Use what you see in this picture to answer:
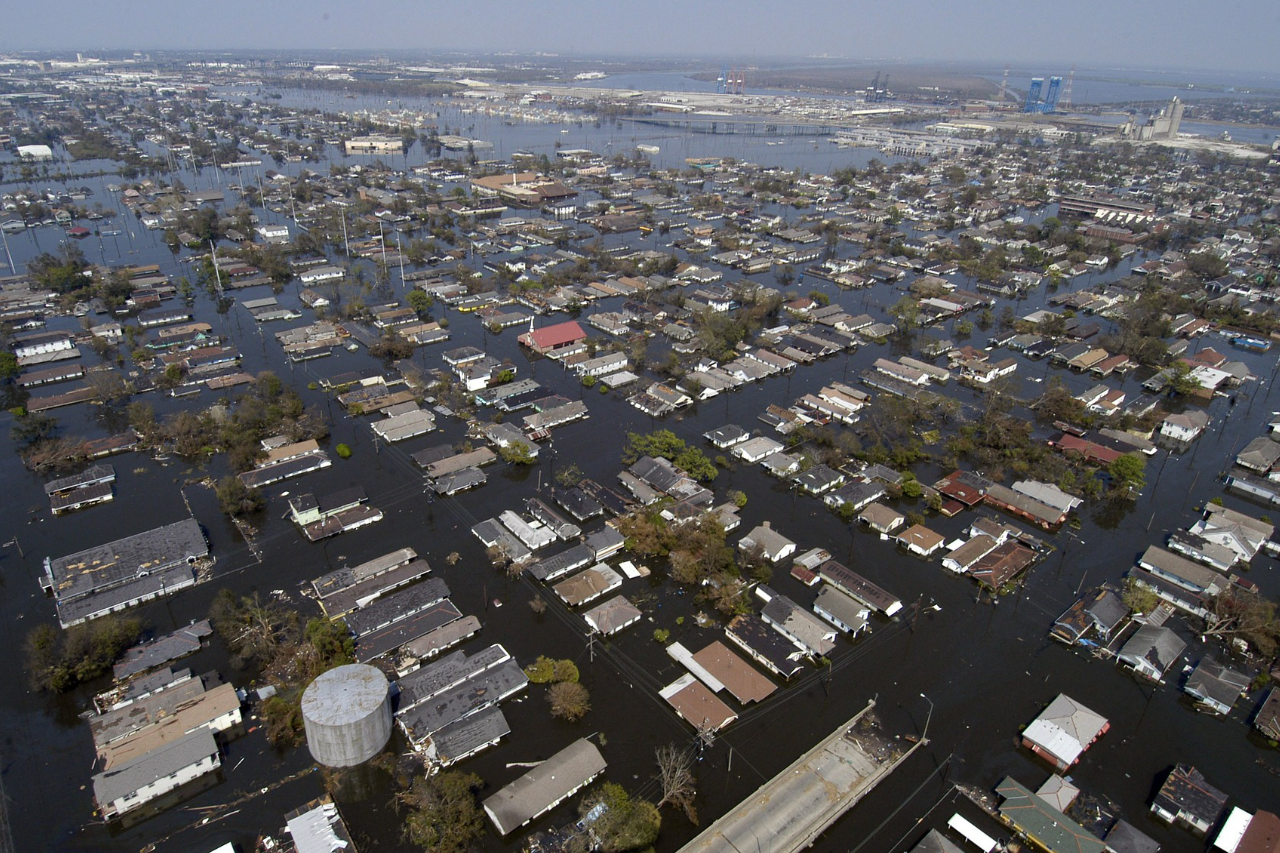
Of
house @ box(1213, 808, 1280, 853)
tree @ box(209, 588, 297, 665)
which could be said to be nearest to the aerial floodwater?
tree @ box(209, 588, 297, 665)

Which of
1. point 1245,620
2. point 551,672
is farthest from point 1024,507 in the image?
point 551,672

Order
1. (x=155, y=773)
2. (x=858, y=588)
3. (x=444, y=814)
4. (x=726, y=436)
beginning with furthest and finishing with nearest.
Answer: (x=726, y=436), (x=858, y=588), (x=155, y=773), (x=444, y=814)

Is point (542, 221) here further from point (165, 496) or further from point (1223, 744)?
point (1223, 744)

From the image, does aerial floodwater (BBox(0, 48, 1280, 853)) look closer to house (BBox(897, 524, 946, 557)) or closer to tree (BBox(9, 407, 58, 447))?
house (BBox(897, 524, 946, 557))

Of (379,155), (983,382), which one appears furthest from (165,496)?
(379,155)

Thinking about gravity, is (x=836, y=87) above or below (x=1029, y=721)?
above

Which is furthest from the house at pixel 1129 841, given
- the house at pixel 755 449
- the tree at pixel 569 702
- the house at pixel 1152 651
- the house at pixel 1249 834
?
the house at pixel 755 449

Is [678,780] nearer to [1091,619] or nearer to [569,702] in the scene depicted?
[569,702]
